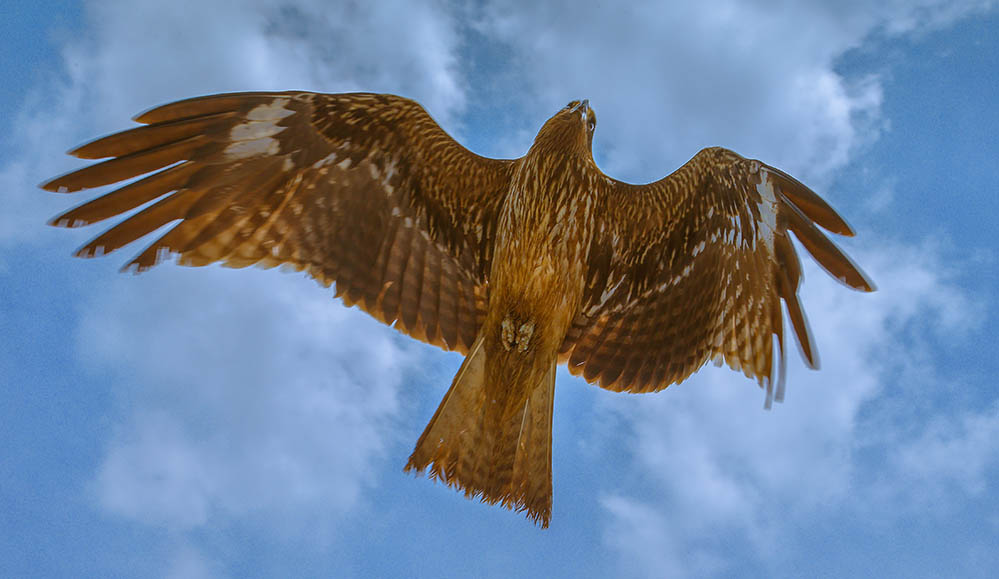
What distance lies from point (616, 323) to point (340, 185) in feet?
6.32

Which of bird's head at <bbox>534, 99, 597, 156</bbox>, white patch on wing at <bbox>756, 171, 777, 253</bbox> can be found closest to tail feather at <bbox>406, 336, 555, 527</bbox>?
bird's head at <bbox>534, 99, 597, 156</bbox>

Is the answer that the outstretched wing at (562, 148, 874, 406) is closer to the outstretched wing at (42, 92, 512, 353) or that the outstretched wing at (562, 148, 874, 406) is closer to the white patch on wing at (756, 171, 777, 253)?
the white patch on wing at (756, 171, 777, 253)

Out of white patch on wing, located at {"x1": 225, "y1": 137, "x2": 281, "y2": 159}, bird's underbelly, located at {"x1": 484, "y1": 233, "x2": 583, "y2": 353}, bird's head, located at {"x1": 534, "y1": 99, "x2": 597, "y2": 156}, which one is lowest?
bird's underbelly, located at {"x1": 484, "y1": 233, "x2": 583, "y2": 353}

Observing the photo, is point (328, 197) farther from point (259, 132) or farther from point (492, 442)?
point (492, 442)

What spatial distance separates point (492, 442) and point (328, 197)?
1759 mm

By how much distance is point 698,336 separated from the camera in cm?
425

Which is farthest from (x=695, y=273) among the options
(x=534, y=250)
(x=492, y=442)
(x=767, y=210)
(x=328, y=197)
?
(x=328, y=197)

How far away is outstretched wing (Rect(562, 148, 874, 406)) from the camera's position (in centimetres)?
391

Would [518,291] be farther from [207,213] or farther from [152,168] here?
[152,168]

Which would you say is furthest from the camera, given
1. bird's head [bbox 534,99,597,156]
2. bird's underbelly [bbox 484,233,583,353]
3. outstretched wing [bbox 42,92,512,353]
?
bird's head [bbox 534,99,597,156]

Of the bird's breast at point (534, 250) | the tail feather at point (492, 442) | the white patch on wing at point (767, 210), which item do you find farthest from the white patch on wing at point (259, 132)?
the white patch on wing at point (767, 210)

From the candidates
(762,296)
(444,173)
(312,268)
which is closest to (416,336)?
(312,268)

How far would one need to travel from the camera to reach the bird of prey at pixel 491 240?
3777 millimetres

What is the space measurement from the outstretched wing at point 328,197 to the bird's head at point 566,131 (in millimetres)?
306
